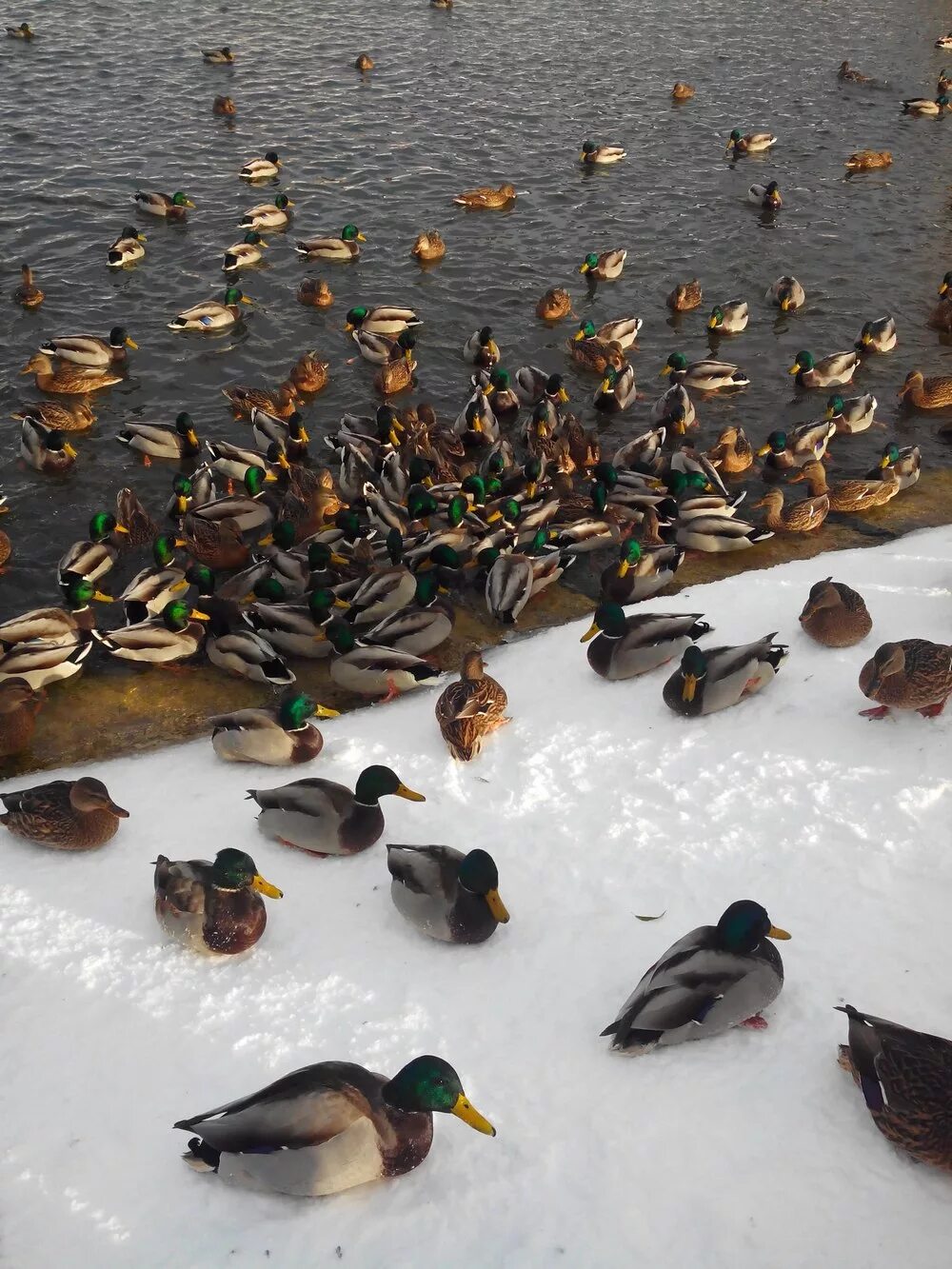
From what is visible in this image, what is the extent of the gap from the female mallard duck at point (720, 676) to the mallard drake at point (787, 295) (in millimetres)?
9784

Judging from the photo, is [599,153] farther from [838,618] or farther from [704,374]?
[838,618]

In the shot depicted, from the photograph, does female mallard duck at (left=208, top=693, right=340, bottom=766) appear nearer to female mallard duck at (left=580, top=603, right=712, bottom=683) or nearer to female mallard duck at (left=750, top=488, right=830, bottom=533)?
female mallard duck at (left=580, top=603, right=712, bottom=683)

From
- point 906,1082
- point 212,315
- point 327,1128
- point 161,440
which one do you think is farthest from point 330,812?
point 212,315

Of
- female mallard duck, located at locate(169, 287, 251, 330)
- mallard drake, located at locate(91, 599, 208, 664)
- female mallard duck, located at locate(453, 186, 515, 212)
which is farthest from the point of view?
female mallard duck, located at locate(453, 186, 515, 212)

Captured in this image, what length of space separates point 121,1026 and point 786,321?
14315 mm

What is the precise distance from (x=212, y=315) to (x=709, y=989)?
1285 cm

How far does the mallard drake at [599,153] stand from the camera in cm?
2078

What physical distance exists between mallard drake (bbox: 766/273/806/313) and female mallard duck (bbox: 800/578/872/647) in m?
9.04

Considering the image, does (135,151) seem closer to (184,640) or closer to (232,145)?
(232,145)

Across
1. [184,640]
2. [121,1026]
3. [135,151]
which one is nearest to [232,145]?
[135,151]

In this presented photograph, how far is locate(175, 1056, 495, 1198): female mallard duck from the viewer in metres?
5.28

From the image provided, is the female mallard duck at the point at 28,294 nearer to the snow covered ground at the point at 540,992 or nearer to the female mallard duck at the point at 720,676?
the snow covered ground at the point at 540,992

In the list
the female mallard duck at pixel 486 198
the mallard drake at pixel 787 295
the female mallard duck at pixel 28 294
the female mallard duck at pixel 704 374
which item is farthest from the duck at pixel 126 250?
the mallard drake at pixel 787 295

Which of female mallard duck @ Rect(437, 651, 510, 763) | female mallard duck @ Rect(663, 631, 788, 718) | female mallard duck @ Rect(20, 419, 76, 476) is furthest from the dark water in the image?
female mallard duck @ Rect(663, 631, 788, 718)
